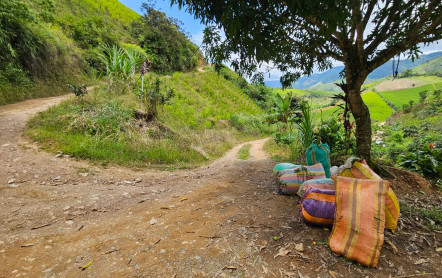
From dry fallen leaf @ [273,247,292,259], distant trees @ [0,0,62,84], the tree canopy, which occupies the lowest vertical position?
dry fallen leaf @ [273,247,292,259]

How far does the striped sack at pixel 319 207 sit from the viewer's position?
1.82 m

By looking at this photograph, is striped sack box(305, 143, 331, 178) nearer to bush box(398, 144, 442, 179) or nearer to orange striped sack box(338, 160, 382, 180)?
orange striped sack box(338, 160, 382, 180)

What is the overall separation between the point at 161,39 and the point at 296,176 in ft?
57.4

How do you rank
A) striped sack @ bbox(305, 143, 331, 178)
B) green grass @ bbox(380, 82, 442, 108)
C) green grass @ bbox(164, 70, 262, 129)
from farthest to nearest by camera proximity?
green grass @ bbox(380, 82, 442, 108), green grass @ bbox(164, 70, 262, 129), striped sack @ bbox(305, 143, 331, 178)

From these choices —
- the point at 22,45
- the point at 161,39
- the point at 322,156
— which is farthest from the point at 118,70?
the point at 161,39

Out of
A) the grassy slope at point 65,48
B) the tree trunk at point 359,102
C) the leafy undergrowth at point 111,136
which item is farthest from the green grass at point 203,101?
the tree trunk at point 359,102

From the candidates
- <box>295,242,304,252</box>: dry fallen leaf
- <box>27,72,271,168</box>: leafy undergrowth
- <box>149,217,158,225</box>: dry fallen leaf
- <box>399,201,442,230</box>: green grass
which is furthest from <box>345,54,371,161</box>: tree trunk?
<box>27,72,271,168</box>: leafy undergrowth

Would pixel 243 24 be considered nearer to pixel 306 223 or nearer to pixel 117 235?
pixel 306 223

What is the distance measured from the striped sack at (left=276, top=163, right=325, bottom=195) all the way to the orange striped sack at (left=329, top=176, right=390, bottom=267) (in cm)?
99

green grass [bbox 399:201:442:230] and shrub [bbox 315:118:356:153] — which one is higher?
shrub [bbox 315:118:356:153]

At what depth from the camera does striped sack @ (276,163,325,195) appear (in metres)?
2.63

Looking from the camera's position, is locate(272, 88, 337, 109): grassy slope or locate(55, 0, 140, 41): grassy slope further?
locate(55, 0, 140, 41): grassy slope

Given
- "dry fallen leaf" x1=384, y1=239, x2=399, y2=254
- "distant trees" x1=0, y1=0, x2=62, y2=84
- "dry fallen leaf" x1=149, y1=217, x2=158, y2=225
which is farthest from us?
"distant trees" x1=0, y1=0, x2=62, y2=84

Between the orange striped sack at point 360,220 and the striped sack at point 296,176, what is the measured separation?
99 centimetres
